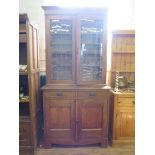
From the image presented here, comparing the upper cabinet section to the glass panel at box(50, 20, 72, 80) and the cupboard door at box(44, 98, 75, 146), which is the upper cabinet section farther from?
the cupboard door at box(44, 98, 75, 146)

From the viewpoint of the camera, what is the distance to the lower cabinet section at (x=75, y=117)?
3.32 metres

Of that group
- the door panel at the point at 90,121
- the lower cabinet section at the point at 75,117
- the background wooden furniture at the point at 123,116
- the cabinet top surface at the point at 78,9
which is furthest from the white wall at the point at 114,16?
the background wooden furniture at the point at 123,116

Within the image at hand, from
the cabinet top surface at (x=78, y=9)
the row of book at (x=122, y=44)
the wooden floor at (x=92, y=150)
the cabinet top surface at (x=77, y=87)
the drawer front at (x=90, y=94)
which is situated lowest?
the wooden floor at (x=92, y=150)

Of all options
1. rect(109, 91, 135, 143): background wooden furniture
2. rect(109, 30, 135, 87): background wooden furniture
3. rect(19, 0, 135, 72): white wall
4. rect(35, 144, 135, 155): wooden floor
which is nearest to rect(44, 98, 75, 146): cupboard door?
rect(35, 144, 135, 155): wooden floor

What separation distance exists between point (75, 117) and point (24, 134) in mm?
738

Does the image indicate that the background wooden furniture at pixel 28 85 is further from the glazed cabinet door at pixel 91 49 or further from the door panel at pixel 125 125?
the door panel at pixel 125 125

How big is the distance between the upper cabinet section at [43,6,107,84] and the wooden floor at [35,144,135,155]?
96cm

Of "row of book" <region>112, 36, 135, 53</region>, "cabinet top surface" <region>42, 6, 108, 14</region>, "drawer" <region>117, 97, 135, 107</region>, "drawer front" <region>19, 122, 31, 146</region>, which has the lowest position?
"drawer front" <region>19, 122, 31, 146</region>

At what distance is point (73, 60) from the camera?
11.2 feet

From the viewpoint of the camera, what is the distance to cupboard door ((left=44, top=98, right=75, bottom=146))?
333cm

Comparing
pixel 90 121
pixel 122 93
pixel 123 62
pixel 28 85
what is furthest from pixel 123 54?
pixel 28 85
